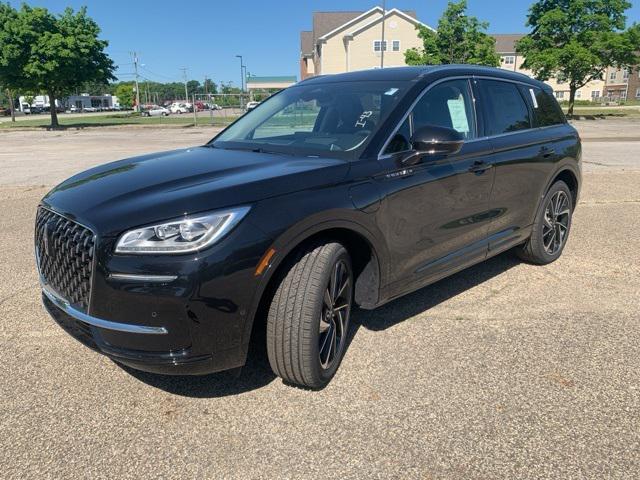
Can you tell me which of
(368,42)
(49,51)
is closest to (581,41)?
(368,42)

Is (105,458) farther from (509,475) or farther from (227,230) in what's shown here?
(509,475)

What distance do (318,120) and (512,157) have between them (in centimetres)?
165

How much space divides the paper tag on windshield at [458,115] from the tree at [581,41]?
38.3m

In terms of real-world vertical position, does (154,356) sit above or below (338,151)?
below

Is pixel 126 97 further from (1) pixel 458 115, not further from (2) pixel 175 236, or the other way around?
(2) pixel 175 236

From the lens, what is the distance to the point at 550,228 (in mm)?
5152

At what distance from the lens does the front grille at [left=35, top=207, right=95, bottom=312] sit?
2.54 m

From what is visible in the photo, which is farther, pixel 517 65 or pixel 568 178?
pixel 517 65

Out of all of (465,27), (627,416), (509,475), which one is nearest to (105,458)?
(509,475)

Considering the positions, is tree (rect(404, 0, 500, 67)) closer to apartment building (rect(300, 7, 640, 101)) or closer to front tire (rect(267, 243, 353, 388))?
apartment building (rect(300, 7, 640, 101))

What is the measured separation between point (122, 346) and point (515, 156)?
132 inches

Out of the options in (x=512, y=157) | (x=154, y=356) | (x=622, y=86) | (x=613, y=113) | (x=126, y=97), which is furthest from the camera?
(x=126, y=97)

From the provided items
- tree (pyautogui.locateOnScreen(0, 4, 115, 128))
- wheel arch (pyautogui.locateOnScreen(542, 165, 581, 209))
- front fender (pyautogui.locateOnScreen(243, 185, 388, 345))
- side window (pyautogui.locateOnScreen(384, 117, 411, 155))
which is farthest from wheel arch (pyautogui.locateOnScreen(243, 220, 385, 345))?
tree (pyautogui.locateOnScreen(0, 4, 115, 128))

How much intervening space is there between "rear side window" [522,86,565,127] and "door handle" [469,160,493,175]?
1.19 metres
